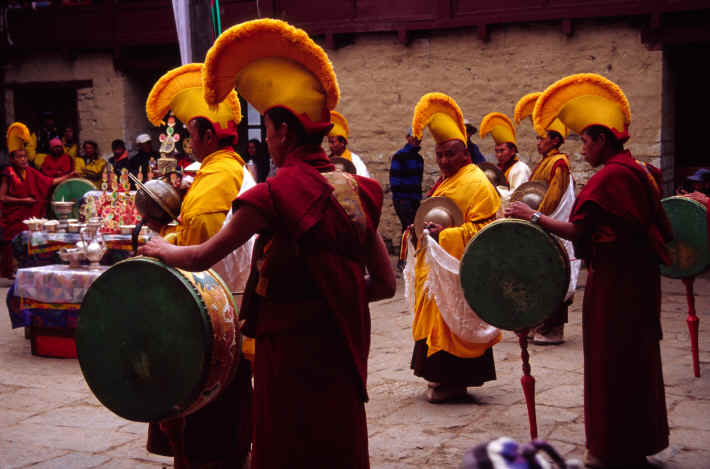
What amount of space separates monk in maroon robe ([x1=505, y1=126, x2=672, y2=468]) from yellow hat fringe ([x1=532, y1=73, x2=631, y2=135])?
0.41m

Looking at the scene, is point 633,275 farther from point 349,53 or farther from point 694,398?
point 349,53

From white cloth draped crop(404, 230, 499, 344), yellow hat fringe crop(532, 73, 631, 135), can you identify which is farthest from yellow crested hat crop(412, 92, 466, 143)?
yellow hat fringe crop(532, 73, 631, 135)

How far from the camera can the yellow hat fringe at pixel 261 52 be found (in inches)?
113

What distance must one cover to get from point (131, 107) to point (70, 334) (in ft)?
29.7

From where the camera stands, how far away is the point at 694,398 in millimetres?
5441

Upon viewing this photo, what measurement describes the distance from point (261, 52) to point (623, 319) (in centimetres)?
223

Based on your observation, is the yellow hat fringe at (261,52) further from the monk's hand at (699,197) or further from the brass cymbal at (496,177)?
the brass cymbal at (496,177)

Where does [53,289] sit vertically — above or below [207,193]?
below

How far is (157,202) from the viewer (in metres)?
3.83

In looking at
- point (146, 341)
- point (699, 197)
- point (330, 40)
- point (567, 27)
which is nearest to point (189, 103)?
point (146, 341)

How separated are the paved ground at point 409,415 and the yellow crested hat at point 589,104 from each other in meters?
1.70

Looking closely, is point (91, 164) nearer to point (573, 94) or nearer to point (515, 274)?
point (573, 94)

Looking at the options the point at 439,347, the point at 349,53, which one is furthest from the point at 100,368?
the point at 349,53

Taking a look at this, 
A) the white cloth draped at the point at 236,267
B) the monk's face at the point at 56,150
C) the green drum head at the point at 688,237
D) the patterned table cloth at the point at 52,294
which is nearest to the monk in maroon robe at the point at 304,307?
the white cloth draped at the point at 236,267
